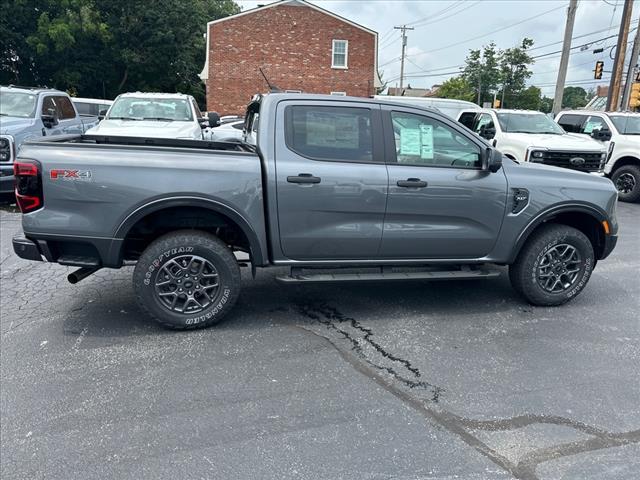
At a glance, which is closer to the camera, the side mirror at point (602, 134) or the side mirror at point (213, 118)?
the side mirror at point (213, 118)

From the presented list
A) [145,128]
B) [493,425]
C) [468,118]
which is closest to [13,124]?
[145,128]

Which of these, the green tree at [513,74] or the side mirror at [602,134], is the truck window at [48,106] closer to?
the side mirror at [602,134]

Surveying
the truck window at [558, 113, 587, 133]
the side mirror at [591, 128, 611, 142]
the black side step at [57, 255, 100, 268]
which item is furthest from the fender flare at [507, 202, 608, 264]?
the truck window at [558, 113, 587, 133]

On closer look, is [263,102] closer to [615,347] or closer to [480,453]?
[480,453]

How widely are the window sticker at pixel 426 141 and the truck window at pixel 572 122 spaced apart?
34.7ft

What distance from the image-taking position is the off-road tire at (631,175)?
36.9 ft

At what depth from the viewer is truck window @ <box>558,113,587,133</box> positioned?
12980 mm

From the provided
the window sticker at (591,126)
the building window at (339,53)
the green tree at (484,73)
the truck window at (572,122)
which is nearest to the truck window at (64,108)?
the truck window at (572,122)

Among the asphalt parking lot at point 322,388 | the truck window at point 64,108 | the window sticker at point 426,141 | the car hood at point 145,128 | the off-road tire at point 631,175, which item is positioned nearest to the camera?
the asphalt parking lot at point 322,388

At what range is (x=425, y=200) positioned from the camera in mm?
4238

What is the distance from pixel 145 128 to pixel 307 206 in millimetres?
6176

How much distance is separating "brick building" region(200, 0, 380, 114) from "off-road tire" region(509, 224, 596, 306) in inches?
954

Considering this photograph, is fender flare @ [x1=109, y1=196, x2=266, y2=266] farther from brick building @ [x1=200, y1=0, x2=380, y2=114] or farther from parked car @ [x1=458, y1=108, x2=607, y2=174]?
brick building @ [x1=200, y1=0, x2=380, y2=114]

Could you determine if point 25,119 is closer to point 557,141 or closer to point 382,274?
point 382,274
